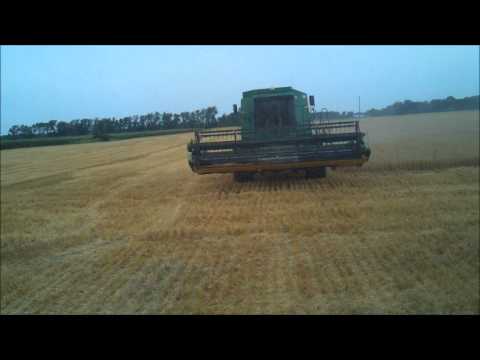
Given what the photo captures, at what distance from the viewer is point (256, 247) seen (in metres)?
5.32

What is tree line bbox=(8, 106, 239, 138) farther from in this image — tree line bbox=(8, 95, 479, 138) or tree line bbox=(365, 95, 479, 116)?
tree line bbox=(365, 95, 479, 116)

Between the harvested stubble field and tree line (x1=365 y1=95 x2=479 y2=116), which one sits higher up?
tree line (x1=365 y1=95 x2=479 y2=116)

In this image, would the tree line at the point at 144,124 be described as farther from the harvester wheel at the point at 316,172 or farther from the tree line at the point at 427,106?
the tree line at the point at 427,106

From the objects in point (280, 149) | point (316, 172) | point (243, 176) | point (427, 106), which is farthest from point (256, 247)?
point (427, 106)

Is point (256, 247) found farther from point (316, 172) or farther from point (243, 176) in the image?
point (316, 172)

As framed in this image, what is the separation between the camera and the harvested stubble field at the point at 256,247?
13.0 feet

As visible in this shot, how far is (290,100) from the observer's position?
32.4 feet

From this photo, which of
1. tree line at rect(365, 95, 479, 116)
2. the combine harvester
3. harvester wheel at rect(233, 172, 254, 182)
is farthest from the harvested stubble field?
tree line at rect(365, 95, 479, 116)

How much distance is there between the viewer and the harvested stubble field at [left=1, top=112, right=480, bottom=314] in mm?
3977

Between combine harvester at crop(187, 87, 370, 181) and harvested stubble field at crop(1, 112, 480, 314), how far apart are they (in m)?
0.53

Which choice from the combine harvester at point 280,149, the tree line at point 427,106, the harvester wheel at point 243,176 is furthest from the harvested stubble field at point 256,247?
the tree line at point 427,106

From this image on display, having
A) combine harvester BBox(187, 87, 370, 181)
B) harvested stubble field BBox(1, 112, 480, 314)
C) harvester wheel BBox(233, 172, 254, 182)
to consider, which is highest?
combine harvester BBox(187, 87, 370, 181)
